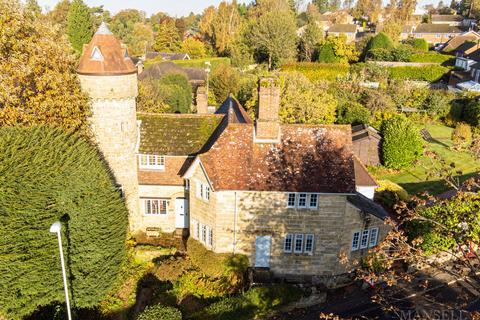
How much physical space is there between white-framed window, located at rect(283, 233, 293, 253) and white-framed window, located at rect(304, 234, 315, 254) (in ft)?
3.46

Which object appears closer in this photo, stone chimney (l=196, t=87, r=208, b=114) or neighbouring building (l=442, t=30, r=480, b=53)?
stone chimney (l=196, t=87, r=208, b=114)

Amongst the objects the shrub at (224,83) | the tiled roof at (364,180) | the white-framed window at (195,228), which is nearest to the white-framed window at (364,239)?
the tiled roof at (364,180)

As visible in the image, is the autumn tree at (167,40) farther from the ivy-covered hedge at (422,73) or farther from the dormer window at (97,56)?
the dormer window at (97,56)

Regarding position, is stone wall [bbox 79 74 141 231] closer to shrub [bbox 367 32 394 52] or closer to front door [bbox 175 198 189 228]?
front door [bbox 175 198 189 228]

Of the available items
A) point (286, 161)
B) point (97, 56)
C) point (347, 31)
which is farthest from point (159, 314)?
point (347, 31)

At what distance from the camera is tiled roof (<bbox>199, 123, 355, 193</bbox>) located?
83.8ft

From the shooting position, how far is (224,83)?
228 feet

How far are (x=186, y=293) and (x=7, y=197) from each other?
1246cm

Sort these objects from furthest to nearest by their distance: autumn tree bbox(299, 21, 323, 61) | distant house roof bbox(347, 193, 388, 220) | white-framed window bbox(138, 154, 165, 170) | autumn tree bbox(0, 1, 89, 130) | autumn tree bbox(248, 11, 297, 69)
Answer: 1. autumn tree bbox(299, 21, 323, 61)
2. autumn tree bbox(248, 11, 297, 69)
3. white-framed window bbox(138, 154, 165, 170)
4. distant house roof bbox(347, 193, 388, 220)
5. autumn tree bbox(0, 1, 89, 130)

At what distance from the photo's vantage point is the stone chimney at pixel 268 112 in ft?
82.8

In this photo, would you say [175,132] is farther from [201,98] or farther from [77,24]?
[77,24]

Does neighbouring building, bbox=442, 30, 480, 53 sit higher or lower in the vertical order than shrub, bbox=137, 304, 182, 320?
higher

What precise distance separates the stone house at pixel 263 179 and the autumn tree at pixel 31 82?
2020mm

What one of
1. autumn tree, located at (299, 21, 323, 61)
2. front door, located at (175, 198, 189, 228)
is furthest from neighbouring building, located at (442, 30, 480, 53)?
front door, located at (175, 198, 189, 228)
